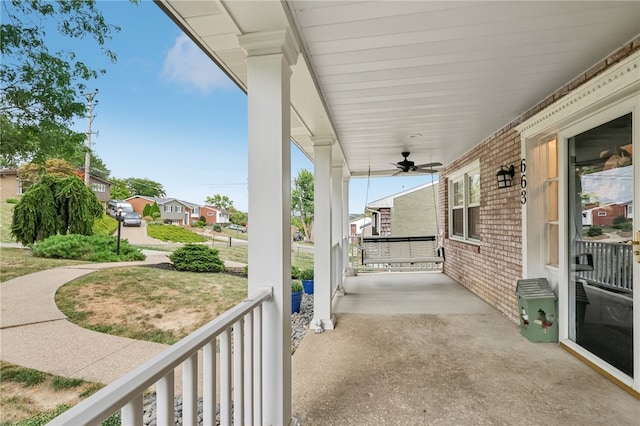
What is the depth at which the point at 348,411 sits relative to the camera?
1.87 m

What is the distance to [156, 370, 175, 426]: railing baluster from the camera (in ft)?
2.61

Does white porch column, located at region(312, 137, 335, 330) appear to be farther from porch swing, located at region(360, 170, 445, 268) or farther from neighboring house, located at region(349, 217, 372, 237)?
neighboring house, located at region(349, 217, 372, 237)

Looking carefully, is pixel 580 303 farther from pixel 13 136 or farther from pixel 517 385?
pixel 13 136

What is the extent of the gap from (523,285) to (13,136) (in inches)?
159

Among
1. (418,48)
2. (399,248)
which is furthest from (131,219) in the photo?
(399,248)

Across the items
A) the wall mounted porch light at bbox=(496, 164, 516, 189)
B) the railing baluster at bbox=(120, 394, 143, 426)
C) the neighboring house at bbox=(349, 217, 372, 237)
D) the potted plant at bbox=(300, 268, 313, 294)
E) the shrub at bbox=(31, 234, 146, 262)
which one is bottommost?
the potted plant at bbox=(300, 268, 313, 294)

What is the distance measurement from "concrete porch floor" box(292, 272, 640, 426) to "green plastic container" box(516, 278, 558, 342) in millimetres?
95

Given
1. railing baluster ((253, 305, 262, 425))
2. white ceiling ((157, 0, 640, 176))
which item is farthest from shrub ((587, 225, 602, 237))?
railing baluster ((253, 305, 262, 425))

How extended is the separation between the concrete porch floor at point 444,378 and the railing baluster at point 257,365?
479 mm

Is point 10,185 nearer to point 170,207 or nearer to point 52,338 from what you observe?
point 52,338

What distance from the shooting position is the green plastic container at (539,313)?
Result: 2.78 metres

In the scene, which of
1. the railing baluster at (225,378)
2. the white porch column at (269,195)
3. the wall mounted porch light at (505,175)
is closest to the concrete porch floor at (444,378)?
the white porch column at (269,195)

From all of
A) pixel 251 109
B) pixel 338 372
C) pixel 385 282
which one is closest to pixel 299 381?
pixel 338 372

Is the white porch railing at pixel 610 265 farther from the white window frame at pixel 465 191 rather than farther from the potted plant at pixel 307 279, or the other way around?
the potted plant at pixel 307 279
